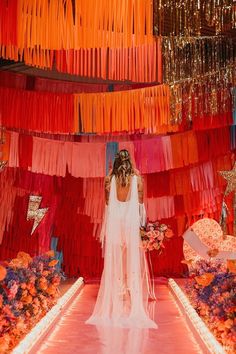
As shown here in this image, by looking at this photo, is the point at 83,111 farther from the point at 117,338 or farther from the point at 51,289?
the point at 117,338

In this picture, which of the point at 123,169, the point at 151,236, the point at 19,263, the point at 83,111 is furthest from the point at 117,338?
the point at 83,111

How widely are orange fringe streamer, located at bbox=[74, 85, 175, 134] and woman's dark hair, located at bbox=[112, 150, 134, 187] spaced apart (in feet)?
4.27

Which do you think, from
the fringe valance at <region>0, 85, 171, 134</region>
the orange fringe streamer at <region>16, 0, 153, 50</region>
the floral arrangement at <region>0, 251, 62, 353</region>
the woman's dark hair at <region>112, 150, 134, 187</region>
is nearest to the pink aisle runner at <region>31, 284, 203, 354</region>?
the floral arrangement at <region>0, 251, 62, 353</region>

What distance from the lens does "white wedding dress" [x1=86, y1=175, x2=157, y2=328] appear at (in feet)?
18.6

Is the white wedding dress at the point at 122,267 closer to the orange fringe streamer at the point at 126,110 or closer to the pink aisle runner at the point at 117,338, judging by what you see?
the pink aisle runner at the point at 117,338

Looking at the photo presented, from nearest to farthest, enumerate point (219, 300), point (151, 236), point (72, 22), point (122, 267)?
point (219, 300) → point (72, 22) → point (122, 267) → point (151, 236)

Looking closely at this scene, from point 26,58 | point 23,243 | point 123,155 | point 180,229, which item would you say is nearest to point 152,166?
point 180,229

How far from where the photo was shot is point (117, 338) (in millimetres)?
4816

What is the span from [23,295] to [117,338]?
2.93 ft

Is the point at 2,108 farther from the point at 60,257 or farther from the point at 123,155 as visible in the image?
the point at 60,257

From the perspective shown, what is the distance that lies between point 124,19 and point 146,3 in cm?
23

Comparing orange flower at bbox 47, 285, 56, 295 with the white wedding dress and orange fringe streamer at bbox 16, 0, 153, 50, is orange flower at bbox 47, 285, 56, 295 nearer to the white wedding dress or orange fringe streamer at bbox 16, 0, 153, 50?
the white wedding dress

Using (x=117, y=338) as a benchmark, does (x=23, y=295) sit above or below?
above

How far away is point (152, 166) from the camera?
30.0 feet
